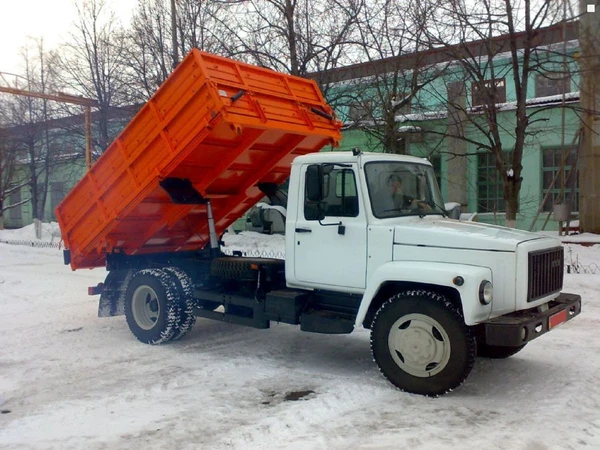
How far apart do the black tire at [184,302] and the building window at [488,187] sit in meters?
16.2

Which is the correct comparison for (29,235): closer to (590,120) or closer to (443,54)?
(443,54)

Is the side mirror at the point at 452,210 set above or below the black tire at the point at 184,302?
above

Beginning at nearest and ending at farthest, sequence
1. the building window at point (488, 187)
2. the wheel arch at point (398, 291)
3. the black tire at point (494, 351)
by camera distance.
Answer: the wheel arch at point (398, 291) → the black tire at point (494, 351) → the building window at point (488, 187)

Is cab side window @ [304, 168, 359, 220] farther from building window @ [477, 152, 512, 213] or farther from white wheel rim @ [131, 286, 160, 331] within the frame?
Answer: building window @ [477, 152, 512, 213]

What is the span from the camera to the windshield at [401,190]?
6.25m

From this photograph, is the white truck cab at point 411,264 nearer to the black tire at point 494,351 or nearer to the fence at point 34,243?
the black tire at point 494,351

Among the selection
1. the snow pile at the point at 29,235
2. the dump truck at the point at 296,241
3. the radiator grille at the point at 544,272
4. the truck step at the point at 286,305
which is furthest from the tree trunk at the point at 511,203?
the snow pile at the point at 29,235

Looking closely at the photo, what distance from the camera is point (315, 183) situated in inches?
246

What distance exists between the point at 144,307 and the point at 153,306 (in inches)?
7.6

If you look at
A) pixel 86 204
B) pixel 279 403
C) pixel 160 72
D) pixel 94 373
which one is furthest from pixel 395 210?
Answer: pixel 160 72

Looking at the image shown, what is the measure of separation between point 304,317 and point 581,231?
14.5m

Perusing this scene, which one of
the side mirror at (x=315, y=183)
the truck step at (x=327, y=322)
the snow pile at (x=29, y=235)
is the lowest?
the snow pile at (x=29, y=235)

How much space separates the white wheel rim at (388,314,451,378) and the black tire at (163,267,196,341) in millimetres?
2971

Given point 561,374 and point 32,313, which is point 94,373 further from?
point 561,374
